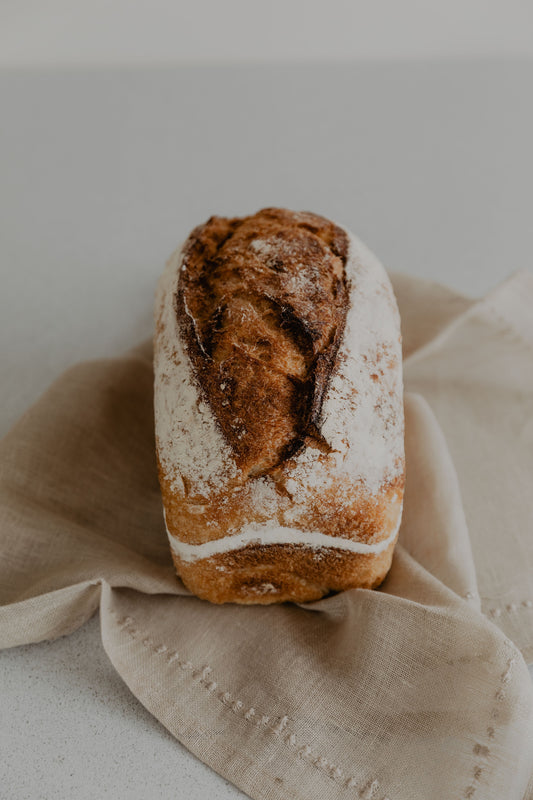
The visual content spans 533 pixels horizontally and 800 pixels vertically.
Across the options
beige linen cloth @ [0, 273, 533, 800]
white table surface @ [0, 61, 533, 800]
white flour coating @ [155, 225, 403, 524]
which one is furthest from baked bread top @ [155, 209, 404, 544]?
white table surface @ [0, 61, 533, 800]

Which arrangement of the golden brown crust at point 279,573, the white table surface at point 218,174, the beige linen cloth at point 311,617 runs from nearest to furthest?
the beige linen cloth at point 311,617 → the golden brown crust at point 279,573 → the white table surface at point 218,174

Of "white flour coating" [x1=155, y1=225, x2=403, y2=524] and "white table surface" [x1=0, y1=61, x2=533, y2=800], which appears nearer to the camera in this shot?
"white flour coating" [x1=155, y1=225, x2=403, y2=524]

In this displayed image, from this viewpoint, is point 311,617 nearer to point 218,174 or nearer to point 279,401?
point 279,401

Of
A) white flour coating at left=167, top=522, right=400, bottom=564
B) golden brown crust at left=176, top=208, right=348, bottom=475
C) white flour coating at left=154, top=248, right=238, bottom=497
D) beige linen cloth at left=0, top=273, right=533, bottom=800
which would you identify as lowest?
beige linen cloth at left=0, top=273, right=533, bottom=800

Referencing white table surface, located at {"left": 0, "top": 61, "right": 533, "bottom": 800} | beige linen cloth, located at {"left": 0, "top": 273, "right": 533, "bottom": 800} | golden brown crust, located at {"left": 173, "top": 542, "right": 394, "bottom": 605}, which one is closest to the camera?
beige linen cloth, located at {"left": 0, "top": 273, "right": 533, "bottom": 800}

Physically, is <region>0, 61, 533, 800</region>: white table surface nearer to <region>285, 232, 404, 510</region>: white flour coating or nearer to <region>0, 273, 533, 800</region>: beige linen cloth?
<region>0, 273, 533, 800</region>: beige linen cloth

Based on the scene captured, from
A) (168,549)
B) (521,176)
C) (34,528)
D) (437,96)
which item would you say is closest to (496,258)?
(521,176)

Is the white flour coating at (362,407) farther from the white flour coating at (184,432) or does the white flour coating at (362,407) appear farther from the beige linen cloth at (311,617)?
the beige linen cloth at (311,617)

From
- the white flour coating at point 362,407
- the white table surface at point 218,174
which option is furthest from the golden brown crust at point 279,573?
the white table surface at point 218,174
